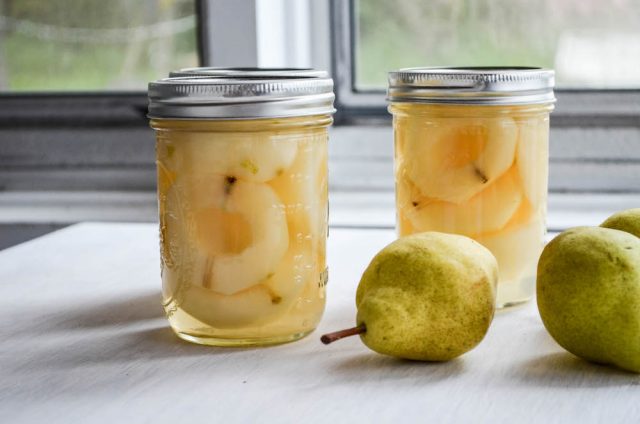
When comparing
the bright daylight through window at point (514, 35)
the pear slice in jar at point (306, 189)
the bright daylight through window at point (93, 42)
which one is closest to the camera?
the pear slice in jar at point (306, 189)

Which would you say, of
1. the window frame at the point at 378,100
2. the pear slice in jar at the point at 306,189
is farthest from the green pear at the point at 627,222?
the window frame at the point at 378,100

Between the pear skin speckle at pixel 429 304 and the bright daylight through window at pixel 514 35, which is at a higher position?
the bright daylight through window at pixel 514 35

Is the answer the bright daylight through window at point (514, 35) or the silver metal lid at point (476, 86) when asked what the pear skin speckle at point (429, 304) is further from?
the bright daylight through window at point (514, 35)

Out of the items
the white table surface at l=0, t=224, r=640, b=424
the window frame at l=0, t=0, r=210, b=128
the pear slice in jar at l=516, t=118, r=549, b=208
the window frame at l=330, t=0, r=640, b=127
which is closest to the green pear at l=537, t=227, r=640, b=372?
the white table surface at l=0, t=224, r=640, b=424

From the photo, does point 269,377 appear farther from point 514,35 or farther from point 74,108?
point 74,108

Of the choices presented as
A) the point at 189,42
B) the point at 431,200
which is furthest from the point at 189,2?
the point at 431,200

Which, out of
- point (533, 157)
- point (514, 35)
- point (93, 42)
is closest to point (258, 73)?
point (533, 157)
